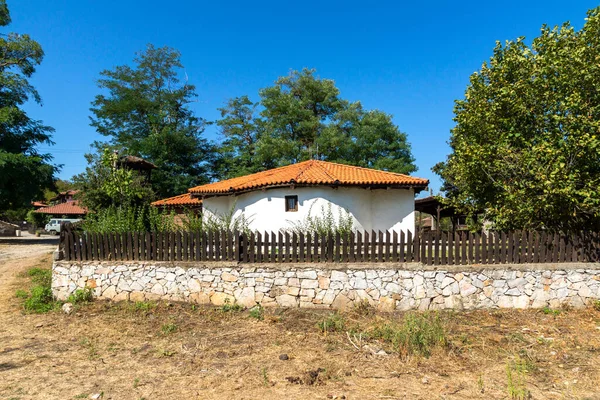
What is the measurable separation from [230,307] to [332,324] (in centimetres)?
242

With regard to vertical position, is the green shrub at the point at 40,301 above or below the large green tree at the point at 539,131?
below

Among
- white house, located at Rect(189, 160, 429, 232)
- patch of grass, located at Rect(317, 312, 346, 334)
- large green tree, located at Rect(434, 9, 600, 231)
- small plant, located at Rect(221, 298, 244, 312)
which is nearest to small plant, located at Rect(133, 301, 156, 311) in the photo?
small plant, located at Rect(221, 298, 244, 312)

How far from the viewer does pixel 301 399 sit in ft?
13.6

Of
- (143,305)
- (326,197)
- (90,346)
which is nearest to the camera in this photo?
(90,346)

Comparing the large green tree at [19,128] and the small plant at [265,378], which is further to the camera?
the large green tree at [19,128]

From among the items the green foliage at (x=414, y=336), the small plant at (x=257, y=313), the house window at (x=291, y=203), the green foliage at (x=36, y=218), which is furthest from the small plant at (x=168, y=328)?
the green foliage at (x=36, y=218)

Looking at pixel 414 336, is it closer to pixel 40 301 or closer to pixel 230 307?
pixel 230 307

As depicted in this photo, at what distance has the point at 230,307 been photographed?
770cm

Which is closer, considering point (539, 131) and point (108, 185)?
point (539, 131)

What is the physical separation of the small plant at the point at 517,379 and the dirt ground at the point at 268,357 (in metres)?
0.09

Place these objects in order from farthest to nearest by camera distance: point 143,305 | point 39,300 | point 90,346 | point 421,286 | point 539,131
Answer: point 539,131
point 39,300
point 143,305
point 421,286
point 90,346

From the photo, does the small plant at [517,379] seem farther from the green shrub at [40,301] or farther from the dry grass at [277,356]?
the green shrub at [40,301]

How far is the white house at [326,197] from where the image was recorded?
12836mm

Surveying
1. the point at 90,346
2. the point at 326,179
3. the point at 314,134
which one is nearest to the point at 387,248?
the point at 326,179
